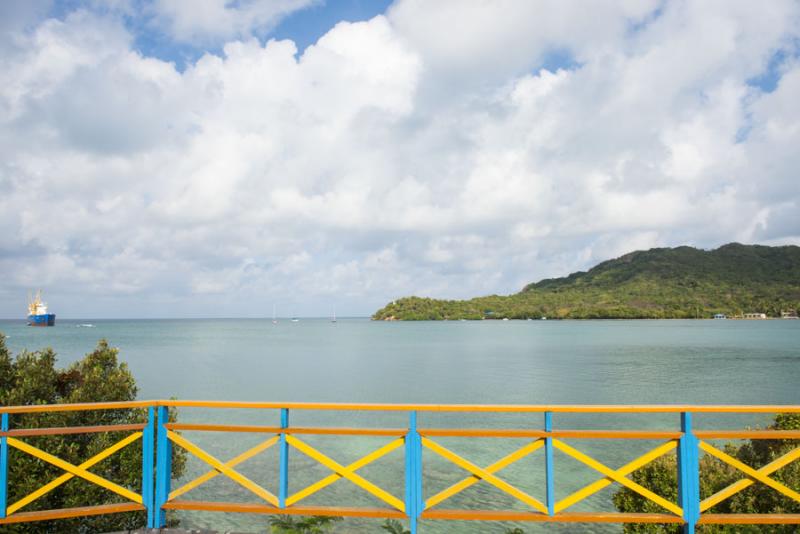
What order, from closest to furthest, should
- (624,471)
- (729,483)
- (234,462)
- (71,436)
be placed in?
(624,471), (234,462), (71,436), (729,483)

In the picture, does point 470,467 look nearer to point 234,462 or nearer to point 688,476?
point 688,476

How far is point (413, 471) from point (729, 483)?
10.00 metres

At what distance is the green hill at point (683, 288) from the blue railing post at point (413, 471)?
16972 cm

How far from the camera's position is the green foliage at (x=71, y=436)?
8773mm

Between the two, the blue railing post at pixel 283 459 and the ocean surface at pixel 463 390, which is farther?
the ocean surface at pixel 463 390

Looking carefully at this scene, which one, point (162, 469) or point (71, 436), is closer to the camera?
point (162, 469)

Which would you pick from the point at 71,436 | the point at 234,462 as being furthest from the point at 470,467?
the point at 71,436

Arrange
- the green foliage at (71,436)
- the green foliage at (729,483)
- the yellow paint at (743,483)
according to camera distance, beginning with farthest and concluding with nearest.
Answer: the green foliage at (729,483)
the green foliage at (71,436)
the yellow paint at (743,483)

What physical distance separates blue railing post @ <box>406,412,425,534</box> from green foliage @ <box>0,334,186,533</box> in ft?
20.7

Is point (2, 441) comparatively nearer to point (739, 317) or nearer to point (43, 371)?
point (43, 371)

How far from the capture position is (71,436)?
34.4 ft

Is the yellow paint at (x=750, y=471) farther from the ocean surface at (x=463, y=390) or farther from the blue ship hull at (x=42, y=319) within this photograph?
the blue ship hull at (x=42, y=319)

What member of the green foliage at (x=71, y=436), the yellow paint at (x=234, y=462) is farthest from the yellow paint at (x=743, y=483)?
the green foliage at (x=71, y=436)

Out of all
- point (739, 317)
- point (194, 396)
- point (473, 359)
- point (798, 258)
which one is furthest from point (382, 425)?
point (798, 258)
